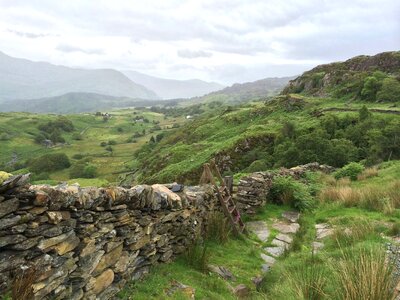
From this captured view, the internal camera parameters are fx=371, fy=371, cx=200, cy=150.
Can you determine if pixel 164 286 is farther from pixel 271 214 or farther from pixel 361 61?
pixel 361 61

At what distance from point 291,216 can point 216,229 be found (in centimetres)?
471

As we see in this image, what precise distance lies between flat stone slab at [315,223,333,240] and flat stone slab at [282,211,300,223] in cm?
109

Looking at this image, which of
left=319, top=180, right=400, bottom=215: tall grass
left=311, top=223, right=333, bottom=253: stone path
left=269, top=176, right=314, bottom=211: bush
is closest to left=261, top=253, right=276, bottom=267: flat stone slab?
left=311, top=223, right=333, bottom=253: stone path

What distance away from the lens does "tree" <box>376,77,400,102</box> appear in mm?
36156

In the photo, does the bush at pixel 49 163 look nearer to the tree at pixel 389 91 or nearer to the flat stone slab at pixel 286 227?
the tree at pixel 389 91

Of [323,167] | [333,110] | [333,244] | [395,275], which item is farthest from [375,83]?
[395,275]

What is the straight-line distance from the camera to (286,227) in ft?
40.1

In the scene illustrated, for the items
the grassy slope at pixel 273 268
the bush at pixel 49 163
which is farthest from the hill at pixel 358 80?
the bush at pixel 49 163

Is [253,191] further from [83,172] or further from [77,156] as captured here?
[77,156]

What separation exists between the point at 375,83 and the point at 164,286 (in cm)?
3914

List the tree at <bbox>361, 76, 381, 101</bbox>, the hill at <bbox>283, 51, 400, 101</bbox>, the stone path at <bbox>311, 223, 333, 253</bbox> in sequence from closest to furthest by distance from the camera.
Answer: the stone path at <bbox>311, 223, 333, 253</bbox>, the tree at <bbox>361, 76, 381, 101</bbox>, the hill at <bbox>283, 51, 400, 101</bbox>

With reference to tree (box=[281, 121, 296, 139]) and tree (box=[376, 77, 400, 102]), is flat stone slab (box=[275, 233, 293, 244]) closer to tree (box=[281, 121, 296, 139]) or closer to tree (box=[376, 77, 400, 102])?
tree (box=[281, 121, 296, 139])

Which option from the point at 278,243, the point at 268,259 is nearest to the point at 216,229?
the point at 268,259

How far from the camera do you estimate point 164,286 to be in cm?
666
